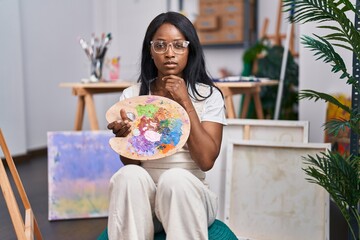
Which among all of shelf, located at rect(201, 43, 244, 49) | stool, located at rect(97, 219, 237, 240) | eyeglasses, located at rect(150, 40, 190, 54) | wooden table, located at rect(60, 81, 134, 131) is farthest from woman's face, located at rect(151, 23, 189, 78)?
shelf, located at rect(201, 43, 244, 49)

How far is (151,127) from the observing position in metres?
1.51

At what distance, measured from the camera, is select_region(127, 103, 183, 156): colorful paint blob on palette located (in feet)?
4.75

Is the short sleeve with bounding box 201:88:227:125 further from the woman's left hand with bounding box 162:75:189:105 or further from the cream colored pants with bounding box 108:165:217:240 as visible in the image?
the cream colored pants with bounding box 108:165:217:240

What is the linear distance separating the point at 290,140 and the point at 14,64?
2.77 m

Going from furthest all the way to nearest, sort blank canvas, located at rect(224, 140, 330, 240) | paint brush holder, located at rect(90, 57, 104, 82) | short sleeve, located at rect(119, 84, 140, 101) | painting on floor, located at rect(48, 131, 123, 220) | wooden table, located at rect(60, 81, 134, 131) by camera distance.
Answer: paint brush holder, located at rect(90, 57, 104, 82) < wooden table, located at rect(60, 81, 134, 131) < painting on floor, located at rect(48, 131, 123, 220) < blank canvas, located at rect(224, 140, 330, 240) < short sleeve, located at rect(119, 84, 140, 101)

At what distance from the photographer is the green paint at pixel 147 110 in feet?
5.04

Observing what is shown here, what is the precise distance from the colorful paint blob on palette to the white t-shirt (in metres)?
0.11

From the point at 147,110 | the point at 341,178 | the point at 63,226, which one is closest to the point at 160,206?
the point at 147,110

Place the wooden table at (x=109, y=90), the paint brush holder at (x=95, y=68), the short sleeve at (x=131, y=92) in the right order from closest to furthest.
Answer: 1. the short sleeve at (x=131, y=92)
2. the wooden table at (x=109, y=90)
3. the paint brush holder at (x=95, y=68)

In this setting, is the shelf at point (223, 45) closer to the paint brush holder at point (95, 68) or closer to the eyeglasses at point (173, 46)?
the paint brush holder at point (95, 68)

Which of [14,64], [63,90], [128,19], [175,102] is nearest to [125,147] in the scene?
[175,102]

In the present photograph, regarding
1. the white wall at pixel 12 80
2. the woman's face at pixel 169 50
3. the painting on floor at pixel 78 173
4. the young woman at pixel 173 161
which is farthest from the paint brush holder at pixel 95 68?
the woman's face at pixel 169 50

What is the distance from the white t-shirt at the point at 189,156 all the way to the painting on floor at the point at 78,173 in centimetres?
98

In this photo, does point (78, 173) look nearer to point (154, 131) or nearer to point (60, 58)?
point (154, 131)
